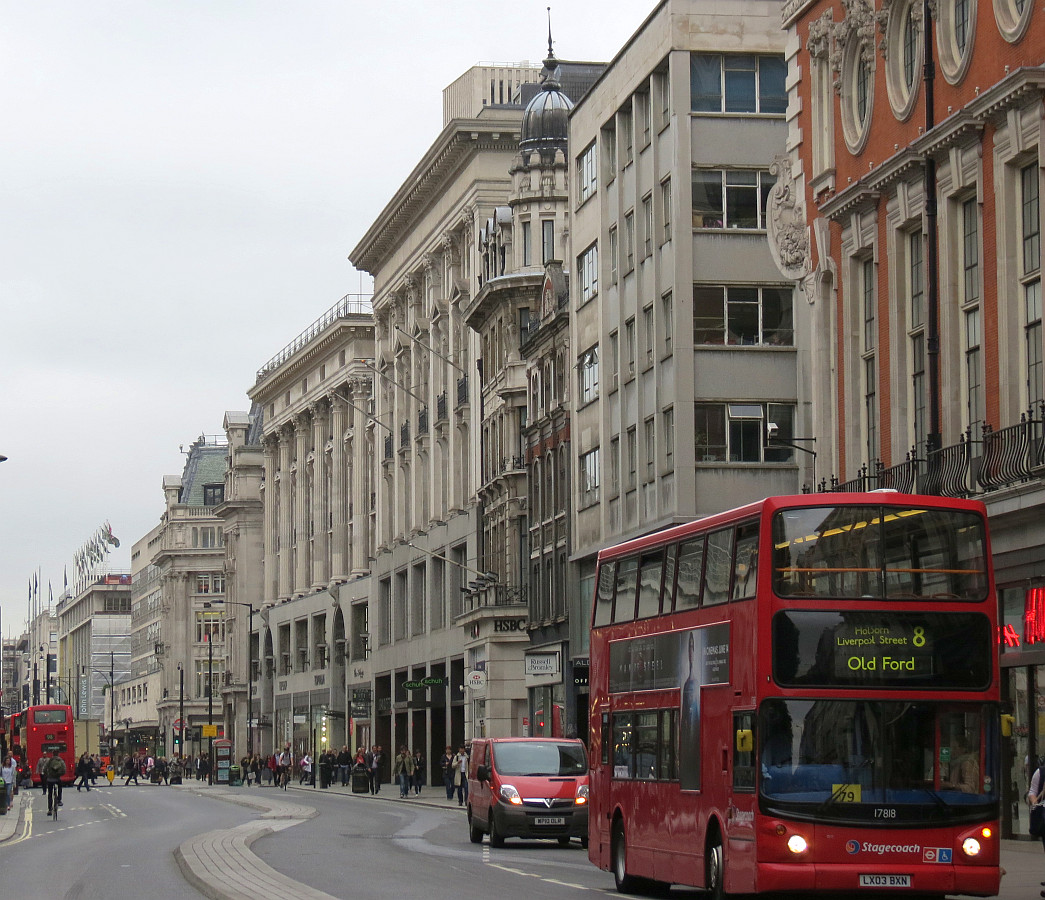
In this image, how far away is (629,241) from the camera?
172ft

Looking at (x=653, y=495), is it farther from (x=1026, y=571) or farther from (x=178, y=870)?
(x=178, y=870)

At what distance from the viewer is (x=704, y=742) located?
20156 millimetres

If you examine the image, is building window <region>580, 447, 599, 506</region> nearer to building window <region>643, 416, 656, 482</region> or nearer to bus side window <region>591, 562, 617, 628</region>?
building window <region>643, 416, 656, 482</region>

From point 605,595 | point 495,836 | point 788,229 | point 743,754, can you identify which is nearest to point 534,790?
point 495,836

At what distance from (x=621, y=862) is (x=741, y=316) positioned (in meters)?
26.6

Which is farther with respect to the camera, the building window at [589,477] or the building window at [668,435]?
the building window at [589,477]

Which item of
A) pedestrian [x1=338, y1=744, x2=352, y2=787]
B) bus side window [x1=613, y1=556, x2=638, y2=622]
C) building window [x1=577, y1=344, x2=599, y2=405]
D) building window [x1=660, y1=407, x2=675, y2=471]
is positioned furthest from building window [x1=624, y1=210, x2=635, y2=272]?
pedestrian [x1=338, y1=744, x2=352, y2=787]

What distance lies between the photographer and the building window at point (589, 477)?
54875 mm

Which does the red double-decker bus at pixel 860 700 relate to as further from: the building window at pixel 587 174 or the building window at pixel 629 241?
the building window at pixel 587 174

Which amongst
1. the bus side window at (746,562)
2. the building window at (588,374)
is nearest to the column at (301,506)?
the building window at (588,374)

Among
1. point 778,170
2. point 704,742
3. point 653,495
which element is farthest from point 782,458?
point 704,742

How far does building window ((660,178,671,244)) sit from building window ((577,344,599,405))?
20.2 feet

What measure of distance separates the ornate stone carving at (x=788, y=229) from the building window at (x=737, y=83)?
8797mm

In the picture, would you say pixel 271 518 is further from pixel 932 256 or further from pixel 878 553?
pixel 878 553
